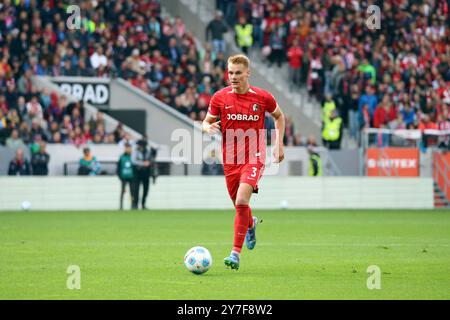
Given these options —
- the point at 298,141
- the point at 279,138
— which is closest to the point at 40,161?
the point at 298,141

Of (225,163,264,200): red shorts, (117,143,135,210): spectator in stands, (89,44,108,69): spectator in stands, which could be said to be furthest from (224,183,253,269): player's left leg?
(89,44,108,69): spectator in stands

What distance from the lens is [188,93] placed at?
34406 millimetres

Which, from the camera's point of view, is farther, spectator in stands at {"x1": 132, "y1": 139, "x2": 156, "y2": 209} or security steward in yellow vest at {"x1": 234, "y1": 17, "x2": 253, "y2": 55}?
security steward in yellow vest at {"x1": 234, "y1": 17, "x2": 253, "y2": 55}

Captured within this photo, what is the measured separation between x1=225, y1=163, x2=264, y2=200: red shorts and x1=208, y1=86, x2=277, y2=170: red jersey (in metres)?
0.07

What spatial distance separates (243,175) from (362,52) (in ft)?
83.4

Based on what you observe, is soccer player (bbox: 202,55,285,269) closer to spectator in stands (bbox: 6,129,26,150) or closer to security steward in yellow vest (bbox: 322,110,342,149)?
spectator in stands (bbox: 6,129,26,150)

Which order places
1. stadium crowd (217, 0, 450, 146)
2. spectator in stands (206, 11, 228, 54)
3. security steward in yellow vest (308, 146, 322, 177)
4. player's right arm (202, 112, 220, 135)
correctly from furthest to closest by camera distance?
spectator in stands (206, 11, 228, 54), stadium crowd (217, 0, 450, 146), security steward in yellow vest (308, 146, 322, 177), player's right arm (202, 112, 220, 135)

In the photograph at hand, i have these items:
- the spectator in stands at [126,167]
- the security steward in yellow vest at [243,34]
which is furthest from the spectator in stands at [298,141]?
the spectator in stands at [126,167]

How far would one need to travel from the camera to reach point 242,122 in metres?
13.5

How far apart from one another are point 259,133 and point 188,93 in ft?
68.5

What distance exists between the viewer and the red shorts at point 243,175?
13297mm

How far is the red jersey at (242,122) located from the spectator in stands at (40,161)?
664 inches

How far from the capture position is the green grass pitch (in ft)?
36.2

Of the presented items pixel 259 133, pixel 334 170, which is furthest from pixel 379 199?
pixel 259 133
